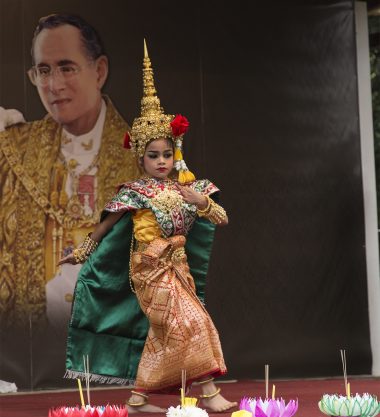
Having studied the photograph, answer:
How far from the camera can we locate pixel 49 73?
680 cm

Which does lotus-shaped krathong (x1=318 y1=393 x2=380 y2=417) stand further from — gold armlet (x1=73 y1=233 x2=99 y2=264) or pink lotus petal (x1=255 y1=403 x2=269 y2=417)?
gold armlet (x1=73 y1=233 x2=99 y2=264)

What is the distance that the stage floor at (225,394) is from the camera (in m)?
5.77

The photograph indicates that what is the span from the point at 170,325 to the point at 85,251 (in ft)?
1.91

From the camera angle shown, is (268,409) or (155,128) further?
(155,128)

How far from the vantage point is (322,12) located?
24.6 ft

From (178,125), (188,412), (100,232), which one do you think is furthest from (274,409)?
(100,232)

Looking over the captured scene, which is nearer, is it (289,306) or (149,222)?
(149,222)

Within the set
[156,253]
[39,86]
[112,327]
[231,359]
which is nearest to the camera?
[156,253]

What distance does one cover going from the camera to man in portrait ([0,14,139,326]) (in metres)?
6.73

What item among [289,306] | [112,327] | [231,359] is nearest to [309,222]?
[289,306]

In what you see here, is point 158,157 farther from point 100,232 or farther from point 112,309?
point 112,309

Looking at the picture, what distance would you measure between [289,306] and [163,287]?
7.38 ft

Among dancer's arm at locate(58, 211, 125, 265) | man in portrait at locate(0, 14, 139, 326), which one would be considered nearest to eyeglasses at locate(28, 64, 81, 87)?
man in portrait at locate(0, 14, 139, 326)

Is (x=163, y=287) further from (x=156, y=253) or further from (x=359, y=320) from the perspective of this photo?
(x=359, y=320)
